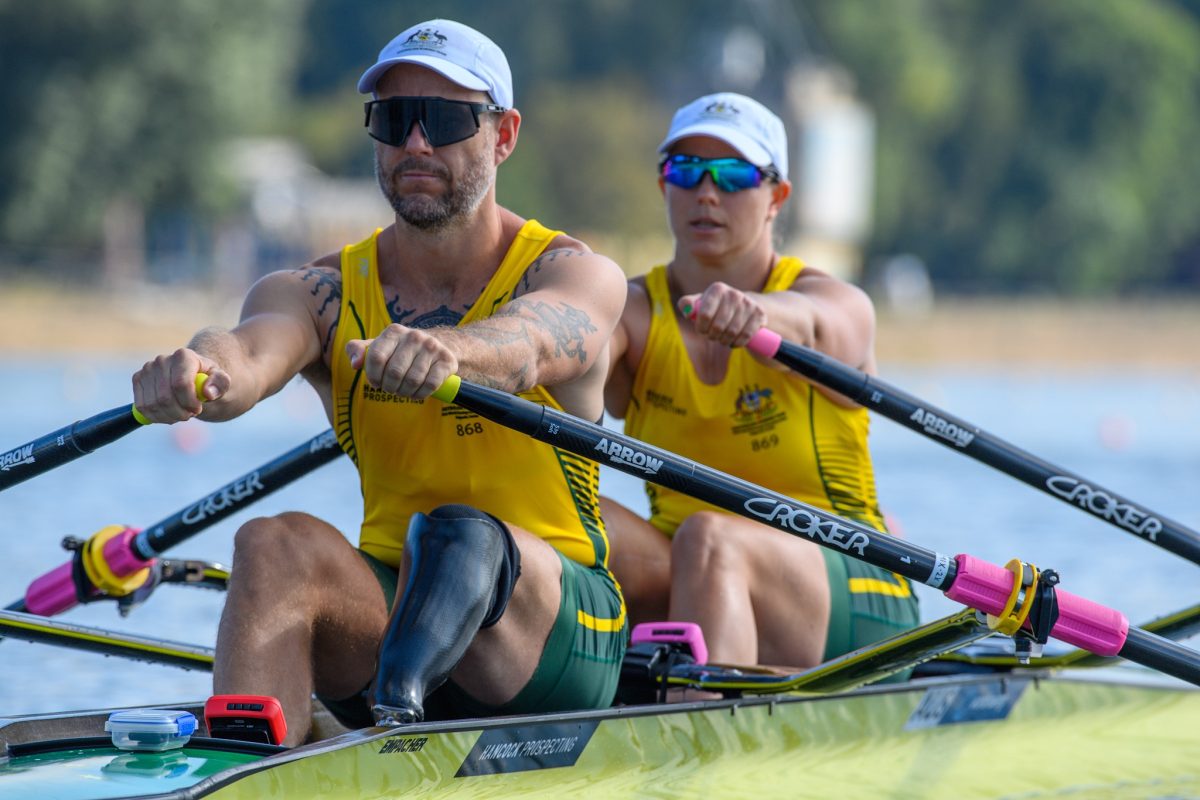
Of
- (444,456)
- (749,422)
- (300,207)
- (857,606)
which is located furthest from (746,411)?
(300,207)

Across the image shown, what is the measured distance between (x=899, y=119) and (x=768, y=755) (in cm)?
5295

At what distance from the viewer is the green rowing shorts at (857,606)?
5348mm

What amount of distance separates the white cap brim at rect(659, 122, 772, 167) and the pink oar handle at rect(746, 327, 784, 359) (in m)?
0.64

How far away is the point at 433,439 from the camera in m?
4.20

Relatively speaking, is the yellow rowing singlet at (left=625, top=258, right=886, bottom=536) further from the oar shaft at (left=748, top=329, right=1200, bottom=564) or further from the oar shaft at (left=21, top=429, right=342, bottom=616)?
the oar shaft at (left=21, top=429, right=342, bottom=616)

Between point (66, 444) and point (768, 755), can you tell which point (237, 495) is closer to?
point (66, 444)

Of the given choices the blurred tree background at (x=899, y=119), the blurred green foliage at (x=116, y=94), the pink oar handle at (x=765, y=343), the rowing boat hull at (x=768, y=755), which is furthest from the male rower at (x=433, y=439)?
the blurred tree background at (x=899, y=119)

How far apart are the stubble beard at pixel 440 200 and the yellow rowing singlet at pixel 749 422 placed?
1.37 metres

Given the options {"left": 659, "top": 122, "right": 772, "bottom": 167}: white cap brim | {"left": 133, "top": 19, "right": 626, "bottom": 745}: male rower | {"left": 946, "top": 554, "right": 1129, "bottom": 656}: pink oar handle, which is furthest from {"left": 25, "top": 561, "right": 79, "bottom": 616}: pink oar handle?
{"left": 946, "top": 554, "right": 1129, "bottom": 656}: pink oar handle

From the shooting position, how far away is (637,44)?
54469 mm

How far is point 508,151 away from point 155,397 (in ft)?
3.64

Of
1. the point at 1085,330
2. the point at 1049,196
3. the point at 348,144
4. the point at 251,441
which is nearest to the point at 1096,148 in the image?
the point at 1049,196

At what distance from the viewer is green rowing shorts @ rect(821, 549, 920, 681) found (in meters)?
5.35

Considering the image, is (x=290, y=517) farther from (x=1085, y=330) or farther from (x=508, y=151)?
(x=1085, y=330)
